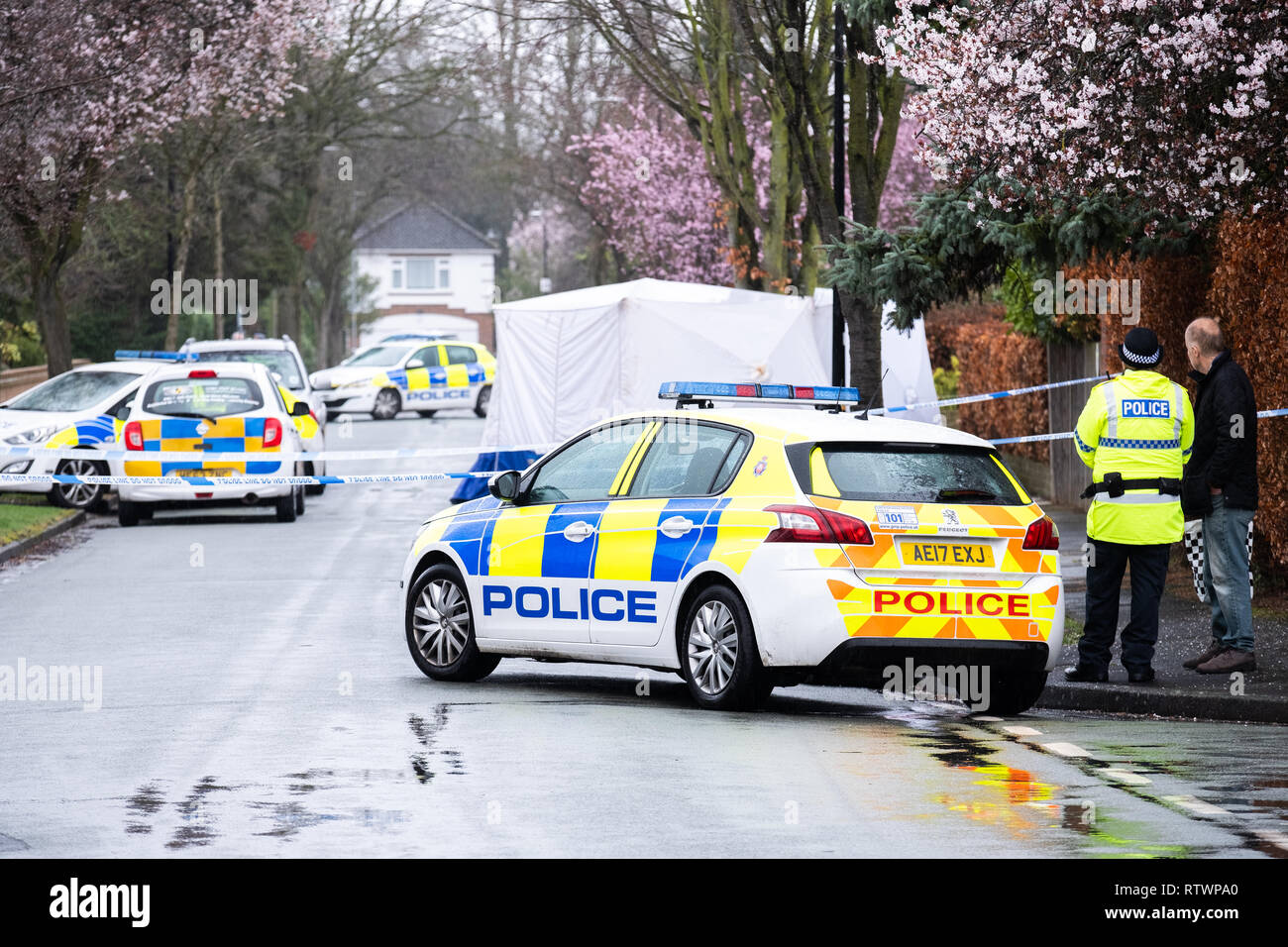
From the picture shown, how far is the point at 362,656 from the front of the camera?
13484mm

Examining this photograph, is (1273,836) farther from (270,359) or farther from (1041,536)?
(270,359)

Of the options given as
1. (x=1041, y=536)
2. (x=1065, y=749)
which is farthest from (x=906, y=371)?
(x=1065, y=749)

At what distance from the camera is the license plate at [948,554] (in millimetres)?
10531

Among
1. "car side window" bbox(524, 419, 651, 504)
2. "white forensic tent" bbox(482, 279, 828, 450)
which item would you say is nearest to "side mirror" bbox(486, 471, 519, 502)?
"car side window" bbox(524, 419, 651, 504)

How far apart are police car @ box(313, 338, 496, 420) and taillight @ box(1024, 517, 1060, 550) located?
1460 inches

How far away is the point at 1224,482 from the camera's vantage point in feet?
38.8

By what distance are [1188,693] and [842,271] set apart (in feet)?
21.1

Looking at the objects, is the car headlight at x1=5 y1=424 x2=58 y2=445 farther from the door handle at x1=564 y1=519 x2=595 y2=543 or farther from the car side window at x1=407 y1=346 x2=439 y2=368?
the car side window at x1=407 y1=346 x2=439 y2=368

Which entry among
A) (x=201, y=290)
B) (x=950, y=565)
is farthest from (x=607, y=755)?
(x=201, y=290)

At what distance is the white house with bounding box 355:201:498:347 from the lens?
397ft

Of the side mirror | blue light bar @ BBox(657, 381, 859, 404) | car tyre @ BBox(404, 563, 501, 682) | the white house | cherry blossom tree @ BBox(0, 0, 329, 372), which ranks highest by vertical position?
the white house

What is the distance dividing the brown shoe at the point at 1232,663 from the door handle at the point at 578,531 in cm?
340
